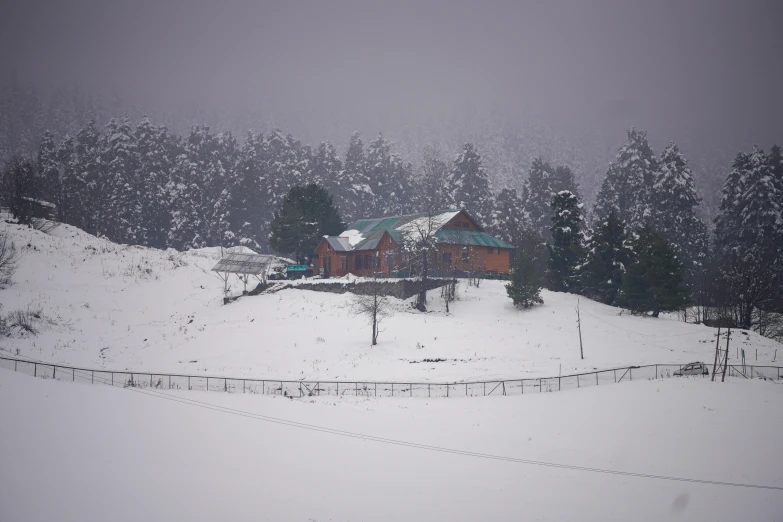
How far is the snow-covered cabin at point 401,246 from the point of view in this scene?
2419 inches

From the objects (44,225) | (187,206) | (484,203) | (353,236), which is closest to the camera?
(44,225)

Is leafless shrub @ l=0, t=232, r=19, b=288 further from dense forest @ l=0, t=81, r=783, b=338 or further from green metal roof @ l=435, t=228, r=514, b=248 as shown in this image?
green metal roof @ l=435, t=228, r=514, b=248

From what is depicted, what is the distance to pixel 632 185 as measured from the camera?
269ft

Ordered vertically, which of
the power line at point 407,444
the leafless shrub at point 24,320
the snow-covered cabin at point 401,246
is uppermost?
the snow-covered cabin at point 401,246

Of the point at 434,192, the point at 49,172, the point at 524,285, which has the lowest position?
the point at 524,285

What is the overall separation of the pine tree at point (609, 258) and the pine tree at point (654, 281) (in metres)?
3.00

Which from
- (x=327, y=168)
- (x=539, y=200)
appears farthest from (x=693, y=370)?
(x=327, y=168)

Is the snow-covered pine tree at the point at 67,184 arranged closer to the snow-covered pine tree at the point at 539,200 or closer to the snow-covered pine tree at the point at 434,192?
Answer: the snow-covered pine tree at the point at 434,192

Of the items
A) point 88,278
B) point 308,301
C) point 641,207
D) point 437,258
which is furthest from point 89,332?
point 641,207

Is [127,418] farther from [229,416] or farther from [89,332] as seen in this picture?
[89,332]

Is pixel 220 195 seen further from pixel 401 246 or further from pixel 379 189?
pixel 401 246

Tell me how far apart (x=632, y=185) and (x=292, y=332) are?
62188mm

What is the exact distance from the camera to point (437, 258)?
5978 centimetres

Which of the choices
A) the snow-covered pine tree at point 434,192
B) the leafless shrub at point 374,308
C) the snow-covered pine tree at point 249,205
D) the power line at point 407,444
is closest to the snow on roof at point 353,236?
the leafless shrub at point 374,308
